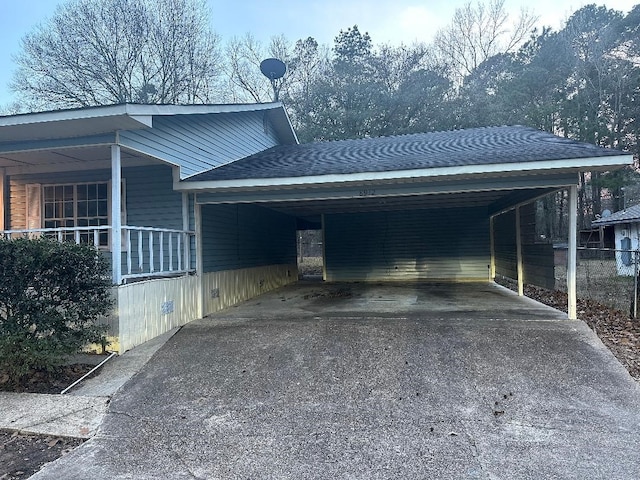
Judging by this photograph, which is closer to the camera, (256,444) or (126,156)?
(256,444)

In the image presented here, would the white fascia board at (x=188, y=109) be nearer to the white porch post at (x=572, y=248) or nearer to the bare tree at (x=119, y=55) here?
the white porch post at (x=572, y=248)

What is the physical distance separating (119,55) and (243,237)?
732 inches

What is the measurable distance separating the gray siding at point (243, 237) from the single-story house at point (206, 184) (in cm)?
4

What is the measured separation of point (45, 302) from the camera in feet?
16.0

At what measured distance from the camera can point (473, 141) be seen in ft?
28.6

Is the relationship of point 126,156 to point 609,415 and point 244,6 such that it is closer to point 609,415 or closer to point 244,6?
point 609,415

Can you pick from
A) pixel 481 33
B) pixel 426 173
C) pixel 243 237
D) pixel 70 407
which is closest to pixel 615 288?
pixel 426 173

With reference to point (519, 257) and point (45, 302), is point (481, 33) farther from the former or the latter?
point (45, 302)

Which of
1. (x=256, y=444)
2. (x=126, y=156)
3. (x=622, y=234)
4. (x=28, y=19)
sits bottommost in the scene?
(x=256, y=444)

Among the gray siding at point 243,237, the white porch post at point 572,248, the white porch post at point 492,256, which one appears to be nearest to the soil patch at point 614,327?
the white porch post at point 572,248

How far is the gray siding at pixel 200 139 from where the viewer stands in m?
6.64

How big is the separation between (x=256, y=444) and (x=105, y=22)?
25663 mm

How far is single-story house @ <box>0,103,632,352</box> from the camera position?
589 centimetres

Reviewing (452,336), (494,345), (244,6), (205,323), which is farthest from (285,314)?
(244,6)
